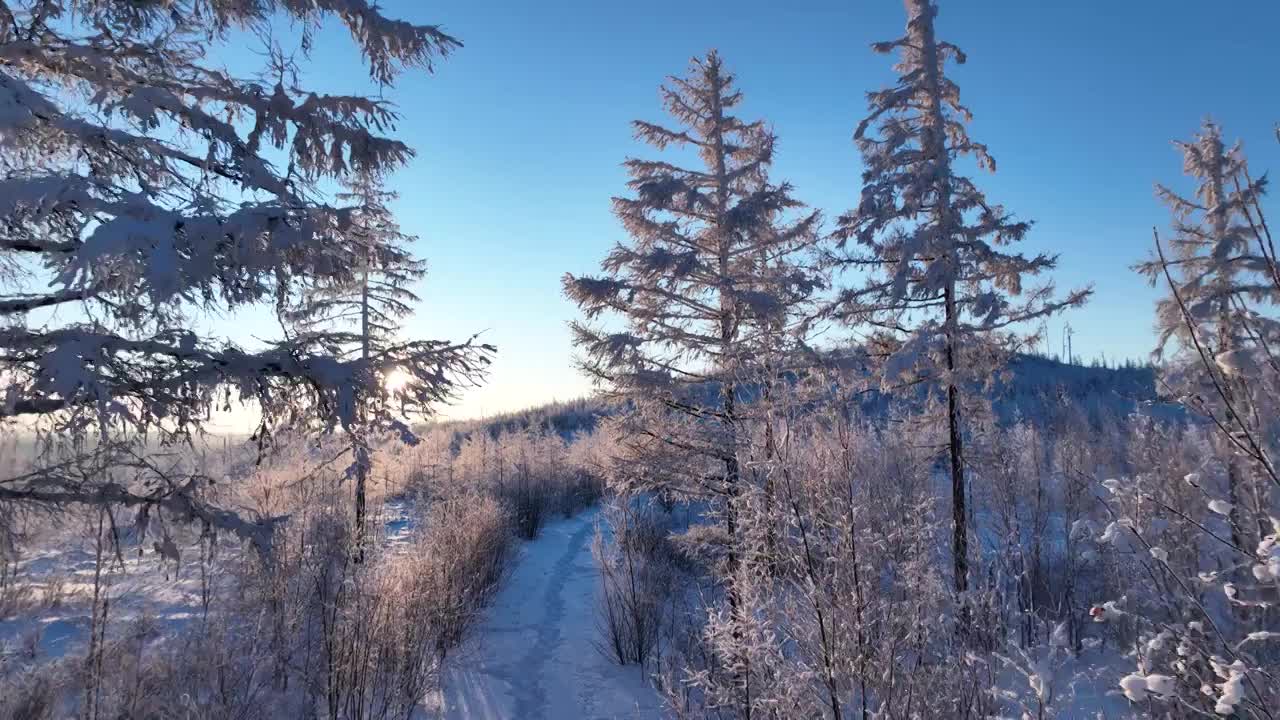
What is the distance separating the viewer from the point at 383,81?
4945 millimetres

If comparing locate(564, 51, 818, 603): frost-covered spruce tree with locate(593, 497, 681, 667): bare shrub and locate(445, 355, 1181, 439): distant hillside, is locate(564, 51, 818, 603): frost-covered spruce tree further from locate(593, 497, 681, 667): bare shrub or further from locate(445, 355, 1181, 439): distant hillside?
locate(445, 355, 1181, 439): distant hillside

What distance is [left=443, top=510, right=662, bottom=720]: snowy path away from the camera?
6.79 meters

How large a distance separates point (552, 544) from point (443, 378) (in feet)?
39.9

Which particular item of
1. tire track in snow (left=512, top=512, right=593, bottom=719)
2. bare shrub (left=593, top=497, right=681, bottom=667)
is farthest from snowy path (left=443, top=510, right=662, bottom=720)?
bare shrub (left=593, top=497, right=681, bottom=667)

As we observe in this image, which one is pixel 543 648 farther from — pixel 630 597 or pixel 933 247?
pixel 933 247

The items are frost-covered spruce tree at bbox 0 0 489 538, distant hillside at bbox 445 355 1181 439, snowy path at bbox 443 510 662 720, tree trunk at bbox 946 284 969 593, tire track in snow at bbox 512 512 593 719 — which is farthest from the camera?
distant hillside at bbox 445 355 1181 439

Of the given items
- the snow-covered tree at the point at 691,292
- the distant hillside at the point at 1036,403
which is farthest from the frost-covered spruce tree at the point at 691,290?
the distant hillside at the point at 1036,403

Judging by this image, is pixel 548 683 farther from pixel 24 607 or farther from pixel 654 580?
pixel 24 607

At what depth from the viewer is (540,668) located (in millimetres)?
7973

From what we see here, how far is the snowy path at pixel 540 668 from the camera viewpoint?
22.3 feet

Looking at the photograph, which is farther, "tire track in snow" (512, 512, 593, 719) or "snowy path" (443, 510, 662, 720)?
"tire track in snow" (512, 512, 593, 719)

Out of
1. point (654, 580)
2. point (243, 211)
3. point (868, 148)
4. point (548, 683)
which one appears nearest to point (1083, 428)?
point (868, 148)

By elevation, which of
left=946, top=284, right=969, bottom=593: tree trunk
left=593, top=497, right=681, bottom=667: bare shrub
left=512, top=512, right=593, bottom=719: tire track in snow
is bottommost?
left=512, top=512, right=593, bottom=719: tire track in snow

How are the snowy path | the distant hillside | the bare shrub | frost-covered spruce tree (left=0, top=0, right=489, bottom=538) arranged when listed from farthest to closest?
the distant hillside < the bare shrub < the snowy path < frost-covered spruce tree (left=0, top=0, right=489, bottom=538)
